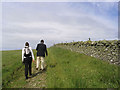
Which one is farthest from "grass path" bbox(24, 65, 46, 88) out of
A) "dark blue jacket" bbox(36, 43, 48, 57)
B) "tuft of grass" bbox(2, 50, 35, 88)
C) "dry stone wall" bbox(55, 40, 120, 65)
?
"dry stone wall" bbox(55, 40, 120, 65)

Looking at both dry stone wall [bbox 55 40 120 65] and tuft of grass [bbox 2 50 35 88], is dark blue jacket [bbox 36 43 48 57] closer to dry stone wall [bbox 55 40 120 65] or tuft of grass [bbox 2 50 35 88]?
tuft of grass [bbox 2 50 35 88]

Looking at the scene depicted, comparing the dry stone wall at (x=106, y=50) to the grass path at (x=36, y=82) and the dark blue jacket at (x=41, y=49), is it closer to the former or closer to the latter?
the dark blue jacket at (x=41, y=49)

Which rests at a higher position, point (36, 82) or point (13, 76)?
point (36, 82)

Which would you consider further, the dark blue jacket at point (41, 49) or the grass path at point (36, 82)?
Answer: the dark blue jacket at point (41, 49)

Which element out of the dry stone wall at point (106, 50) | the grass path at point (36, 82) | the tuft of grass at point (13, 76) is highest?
the dry stone wall at point (106, 50)

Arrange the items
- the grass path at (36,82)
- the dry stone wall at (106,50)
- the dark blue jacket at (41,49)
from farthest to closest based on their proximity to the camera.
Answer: the dark blue jacket at (41,49) → the dry stone wall at (106,50) → the grass path at (36,82)

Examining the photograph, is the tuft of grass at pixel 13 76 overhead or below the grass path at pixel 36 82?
below

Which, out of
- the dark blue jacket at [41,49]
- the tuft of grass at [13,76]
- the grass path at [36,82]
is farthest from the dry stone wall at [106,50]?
the tuft of grass at [13,76]

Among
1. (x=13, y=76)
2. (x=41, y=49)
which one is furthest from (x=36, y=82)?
(x=13, y=76)

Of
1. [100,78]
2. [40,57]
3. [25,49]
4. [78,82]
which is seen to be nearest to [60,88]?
[78,82]

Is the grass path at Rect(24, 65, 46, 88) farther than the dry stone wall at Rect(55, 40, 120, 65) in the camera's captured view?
No

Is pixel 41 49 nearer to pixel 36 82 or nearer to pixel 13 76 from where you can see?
pixel 36 82

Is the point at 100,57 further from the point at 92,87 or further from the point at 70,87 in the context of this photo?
the point at 70,87

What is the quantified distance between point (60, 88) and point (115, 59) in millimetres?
6125
